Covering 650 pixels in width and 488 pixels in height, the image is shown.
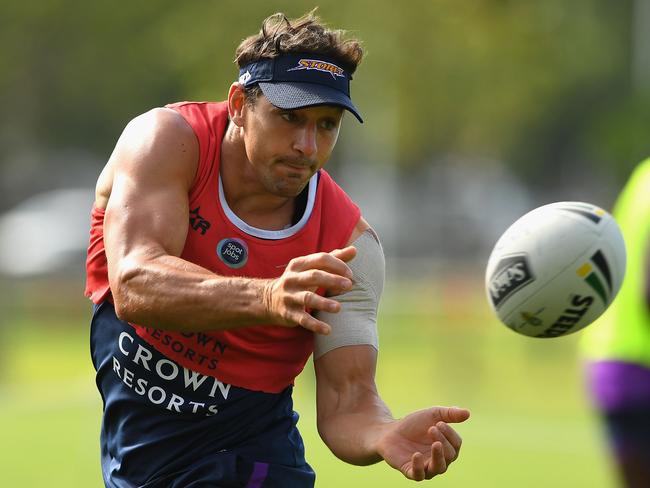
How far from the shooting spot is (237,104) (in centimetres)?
502

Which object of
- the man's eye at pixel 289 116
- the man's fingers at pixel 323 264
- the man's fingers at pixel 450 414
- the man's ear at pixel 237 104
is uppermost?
the man's ear at pixel 237 104

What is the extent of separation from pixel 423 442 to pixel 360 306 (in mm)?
757

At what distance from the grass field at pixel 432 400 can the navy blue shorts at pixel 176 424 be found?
19.0 ft

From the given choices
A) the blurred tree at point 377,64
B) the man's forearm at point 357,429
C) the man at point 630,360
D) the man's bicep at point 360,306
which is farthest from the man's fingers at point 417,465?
the blurred tree at point 377,64

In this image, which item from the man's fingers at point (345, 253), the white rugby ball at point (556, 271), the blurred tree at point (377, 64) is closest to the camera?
the man's fingers at point (345, 253)

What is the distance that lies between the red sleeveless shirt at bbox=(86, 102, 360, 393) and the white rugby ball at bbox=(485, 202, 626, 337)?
784 mm

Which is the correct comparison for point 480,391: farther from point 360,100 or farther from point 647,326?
point 360,100

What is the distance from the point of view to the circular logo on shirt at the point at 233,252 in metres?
4.95

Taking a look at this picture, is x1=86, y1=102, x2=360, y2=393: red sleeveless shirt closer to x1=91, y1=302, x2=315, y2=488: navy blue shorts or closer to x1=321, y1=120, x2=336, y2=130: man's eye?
x1=91, y1=302, x2=315, y2=488: navy blue shorts

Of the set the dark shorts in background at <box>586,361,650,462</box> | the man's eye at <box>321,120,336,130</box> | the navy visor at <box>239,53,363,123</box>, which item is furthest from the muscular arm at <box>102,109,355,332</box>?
the dark shorts in background at <box>586,361,650,462</box>

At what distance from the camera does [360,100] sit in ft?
107

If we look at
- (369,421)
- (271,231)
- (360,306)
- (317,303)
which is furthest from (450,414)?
(271,231)

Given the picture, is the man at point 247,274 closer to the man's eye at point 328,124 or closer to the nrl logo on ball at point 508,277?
the man's eye at point 328,124

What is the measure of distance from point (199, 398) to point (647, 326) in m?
2.73
